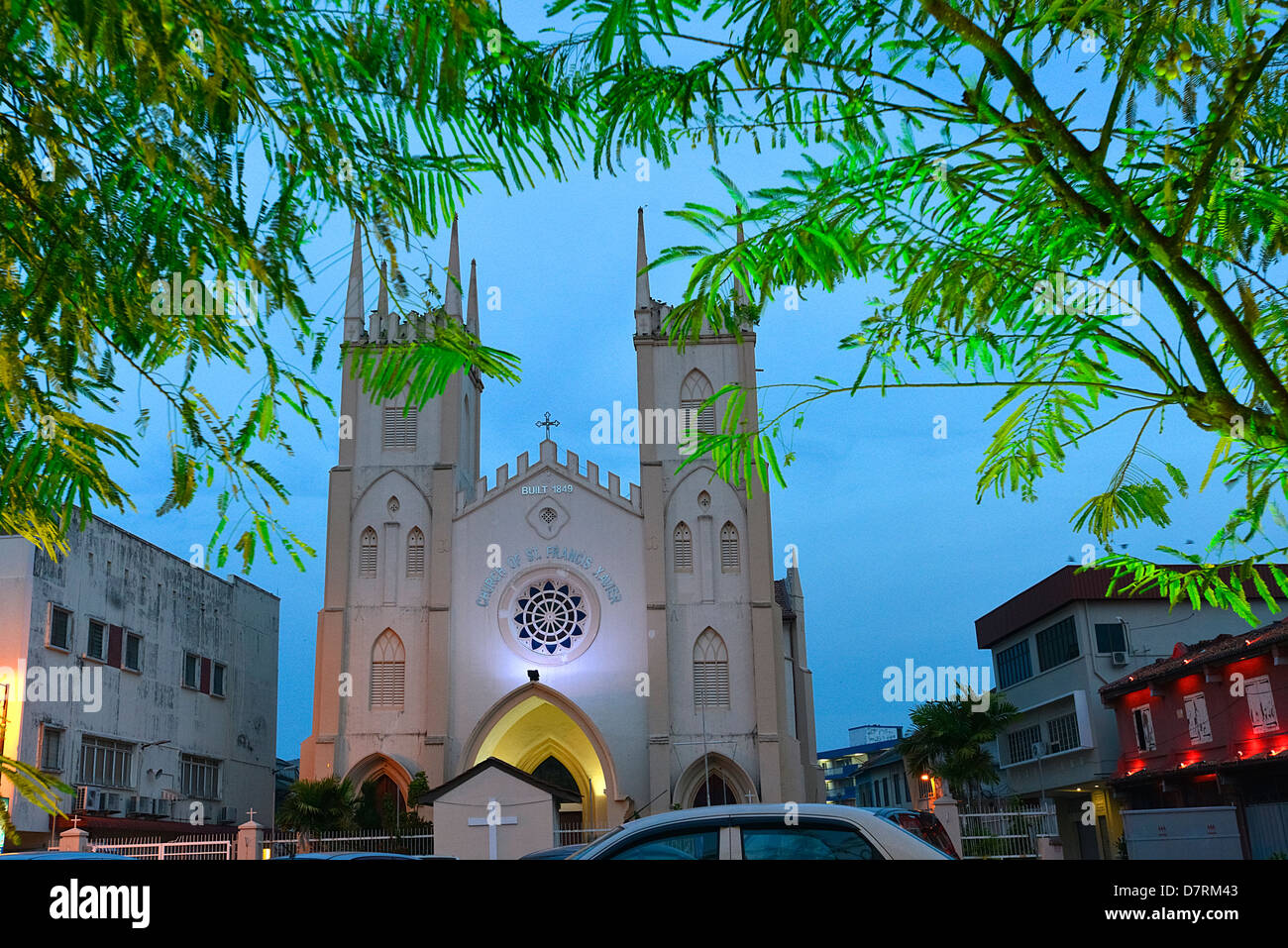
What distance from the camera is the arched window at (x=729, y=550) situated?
3462 cm

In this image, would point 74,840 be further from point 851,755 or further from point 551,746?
point 851,755

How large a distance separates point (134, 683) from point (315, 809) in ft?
25.6

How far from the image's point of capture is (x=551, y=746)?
34656 mm

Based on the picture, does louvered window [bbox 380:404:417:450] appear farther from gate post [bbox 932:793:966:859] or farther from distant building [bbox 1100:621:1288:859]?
distant building [bbox 1100:621:1288:859]

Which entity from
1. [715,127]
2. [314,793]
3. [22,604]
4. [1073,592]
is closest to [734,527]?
[1073,592]

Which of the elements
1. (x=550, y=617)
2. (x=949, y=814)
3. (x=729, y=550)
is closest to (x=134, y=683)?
(x=550, y=617)

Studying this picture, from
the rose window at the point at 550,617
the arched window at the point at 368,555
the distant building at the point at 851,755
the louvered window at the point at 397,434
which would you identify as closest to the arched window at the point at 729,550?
the rose window at the point at 550,617

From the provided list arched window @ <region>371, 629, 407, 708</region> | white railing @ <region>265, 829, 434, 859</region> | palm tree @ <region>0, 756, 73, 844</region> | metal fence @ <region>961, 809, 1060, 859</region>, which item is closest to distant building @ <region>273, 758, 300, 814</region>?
arched window @ <region>371, 629, 407, 708</region>

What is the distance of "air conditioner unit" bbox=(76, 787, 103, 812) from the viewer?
2859 cm

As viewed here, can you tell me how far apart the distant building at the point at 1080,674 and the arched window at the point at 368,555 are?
22270 mm

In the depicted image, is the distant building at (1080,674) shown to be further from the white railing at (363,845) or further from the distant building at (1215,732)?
the white railing at (363,845)

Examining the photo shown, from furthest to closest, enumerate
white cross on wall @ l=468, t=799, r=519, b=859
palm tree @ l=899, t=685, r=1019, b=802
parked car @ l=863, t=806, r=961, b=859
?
palm tree @ l=899, t=685, r=1019, b=802 < white cross on wall @ l=468, t=799, r=519, b=859 < parked car @ l=863, t=806, r=961, b=859

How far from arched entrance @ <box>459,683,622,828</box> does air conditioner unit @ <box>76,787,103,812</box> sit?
9.78 metres

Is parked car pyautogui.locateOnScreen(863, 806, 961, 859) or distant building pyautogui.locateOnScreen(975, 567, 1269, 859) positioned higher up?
distant building pyautogui.locateOnScreen(975, 567, 1269, 859)
